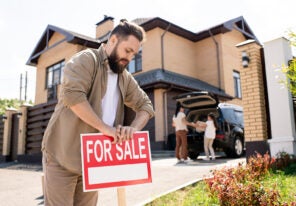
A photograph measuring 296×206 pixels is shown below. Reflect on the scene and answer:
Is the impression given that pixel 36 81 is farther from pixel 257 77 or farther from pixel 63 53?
pixel 257 77

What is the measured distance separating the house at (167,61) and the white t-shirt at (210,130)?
19.4 feet

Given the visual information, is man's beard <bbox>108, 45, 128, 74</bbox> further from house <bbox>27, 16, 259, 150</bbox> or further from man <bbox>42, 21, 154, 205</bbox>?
house <bbox>27, 16, 259, 150</bbox>

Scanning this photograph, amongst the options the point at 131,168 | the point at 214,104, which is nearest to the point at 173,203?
the point at 131,168

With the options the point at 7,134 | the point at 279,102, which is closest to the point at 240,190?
the point at 279,102

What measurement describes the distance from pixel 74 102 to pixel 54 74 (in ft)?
71.0

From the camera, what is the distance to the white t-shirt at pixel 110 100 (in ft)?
7.15

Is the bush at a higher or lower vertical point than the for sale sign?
lower

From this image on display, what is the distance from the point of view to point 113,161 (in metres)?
2.11

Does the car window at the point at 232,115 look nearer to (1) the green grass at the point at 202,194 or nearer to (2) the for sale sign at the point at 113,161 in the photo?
(1) the green grass at the point at 202,194

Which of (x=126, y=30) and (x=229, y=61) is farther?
(x=229, y=61)

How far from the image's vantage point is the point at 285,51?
7.12 m

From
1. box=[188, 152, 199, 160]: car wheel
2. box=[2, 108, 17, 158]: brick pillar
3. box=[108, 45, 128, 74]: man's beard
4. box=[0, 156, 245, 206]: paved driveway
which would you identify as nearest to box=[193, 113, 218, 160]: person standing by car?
box=[188, 152, 199, 160]: car wheel

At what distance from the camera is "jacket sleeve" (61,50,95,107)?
1.87m

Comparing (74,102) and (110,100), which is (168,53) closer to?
(110,100)
